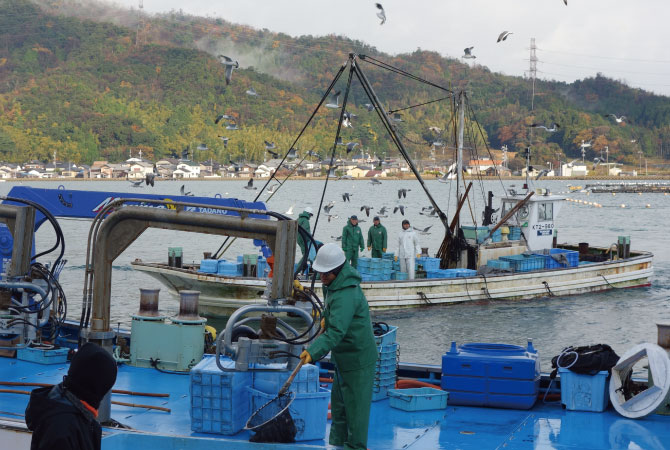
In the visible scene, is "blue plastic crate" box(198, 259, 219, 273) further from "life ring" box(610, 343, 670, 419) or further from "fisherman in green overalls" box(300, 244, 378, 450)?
"fisherman in green overalls" box(300, 244, 378, 450)

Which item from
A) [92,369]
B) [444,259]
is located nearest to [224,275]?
[444,259]

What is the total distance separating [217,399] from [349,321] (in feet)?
6.31

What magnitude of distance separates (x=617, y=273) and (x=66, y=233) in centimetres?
5036

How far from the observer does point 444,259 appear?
2300 cm

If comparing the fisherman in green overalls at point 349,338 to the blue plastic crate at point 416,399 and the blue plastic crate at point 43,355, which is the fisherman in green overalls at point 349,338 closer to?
the blue plastic crate at point 416,399

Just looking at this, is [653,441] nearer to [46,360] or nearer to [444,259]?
[46,360]

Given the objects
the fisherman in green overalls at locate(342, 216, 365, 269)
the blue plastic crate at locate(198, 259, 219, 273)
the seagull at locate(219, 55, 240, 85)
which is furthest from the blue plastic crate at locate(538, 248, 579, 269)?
the seagull at locate(219, 55, 240, 85)

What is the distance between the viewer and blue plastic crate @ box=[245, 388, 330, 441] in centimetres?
698

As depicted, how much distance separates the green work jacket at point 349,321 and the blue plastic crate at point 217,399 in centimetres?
144

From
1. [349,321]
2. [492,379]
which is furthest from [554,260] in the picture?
[349,321]

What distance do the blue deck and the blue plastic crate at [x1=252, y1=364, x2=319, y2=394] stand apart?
18.3 inches

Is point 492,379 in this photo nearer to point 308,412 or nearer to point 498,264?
point 308,412

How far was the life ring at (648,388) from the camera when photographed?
26.2 feet

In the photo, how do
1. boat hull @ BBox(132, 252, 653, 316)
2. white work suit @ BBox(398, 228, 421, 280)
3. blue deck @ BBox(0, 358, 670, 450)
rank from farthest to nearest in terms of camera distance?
1. white work suit @ BBox(398, 228, 421, 280)
2. boat hull @ BBox(132, 252, 653, 316)
3. blue deck @ BBox(0, 358, 670, 450)
